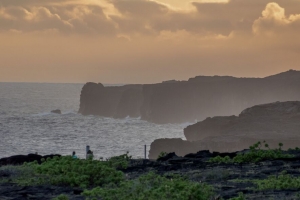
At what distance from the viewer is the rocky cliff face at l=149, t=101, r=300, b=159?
88.1 meters

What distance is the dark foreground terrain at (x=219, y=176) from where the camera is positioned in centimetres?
1723

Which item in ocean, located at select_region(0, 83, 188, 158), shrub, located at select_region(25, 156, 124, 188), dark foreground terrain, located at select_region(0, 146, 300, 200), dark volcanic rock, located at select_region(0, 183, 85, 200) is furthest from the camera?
ocean, located at select_region(0, 83, 188, 158)

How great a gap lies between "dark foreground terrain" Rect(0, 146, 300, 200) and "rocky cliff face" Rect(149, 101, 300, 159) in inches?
2275

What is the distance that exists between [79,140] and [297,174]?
105952mm

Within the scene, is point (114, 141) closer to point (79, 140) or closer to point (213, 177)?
point (79, 140)

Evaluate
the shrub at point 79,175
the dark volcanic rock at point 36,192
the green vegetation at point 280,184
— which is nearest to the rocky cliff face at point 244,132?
the shrub at point 79,175

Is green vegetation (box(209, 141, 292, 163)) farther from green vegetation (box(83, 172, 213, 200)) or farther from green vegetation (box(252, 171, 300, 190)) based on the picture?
green vegetation (box(83, 172, 213, 200))

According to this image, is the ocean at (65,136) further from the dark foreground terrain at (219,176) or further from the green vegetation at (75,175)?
the green vegetation at (75,175)

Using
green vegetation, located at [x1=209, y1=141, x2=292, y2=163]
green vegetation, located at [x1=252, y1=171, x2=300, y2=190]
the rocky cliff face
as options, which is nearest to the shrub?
green vegetation, located at [x1=252, y1=171, x2=300, y2=190]

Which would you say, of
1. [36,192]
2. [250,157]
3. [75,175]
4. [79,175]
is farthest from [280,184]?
[250,157]

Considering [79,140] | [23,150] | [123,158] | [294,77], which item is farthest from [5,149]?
[294,77]

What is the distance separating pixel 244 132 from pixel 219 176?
283ft

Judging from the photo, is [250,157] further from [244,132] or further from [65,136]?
[65,136]

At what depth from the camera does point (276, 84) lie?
186750 millimetres
